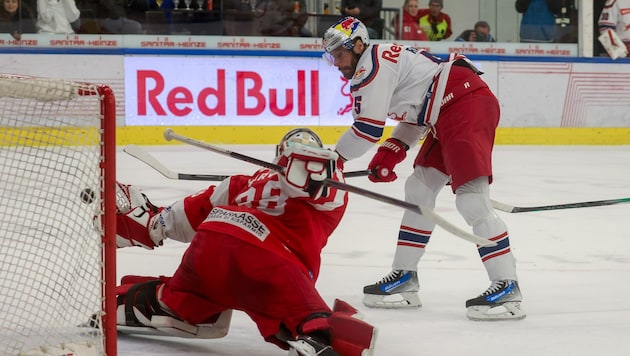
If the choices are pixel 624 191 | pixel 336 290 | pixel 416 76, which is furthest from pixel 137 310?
pixel 624 191

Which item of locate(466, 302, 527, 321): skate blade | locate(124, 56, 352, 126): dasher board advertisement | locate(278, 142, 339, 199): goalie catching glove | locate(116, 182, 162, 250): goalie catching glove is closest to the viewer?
locate(278, 142, 339, 199): goalie catching glove

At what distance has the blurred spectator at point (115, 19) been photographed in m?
8.72

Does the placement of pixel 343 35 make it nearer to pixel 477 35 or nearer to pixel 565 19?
pixel 477 35

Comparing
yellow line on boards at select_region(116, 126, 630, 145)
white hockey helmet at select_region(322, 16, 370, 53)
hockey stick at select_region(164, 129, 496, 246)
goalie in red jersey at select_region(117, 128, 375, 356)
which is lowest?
yellow line on boards at select_region(116, 126, 630, 145)

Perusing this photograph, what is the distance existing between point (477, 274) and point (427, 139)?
594mm

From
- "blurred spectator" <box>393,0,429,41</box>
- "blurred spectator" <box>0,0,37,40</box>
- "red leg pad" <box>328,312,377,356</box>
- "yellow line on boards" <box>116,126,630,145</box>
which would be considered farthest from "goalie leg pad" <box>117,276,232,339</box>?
"blurred spectator" <box>393,0,429,41</box>

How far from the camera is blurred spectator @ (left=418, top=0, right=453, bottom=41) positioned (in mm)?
9648

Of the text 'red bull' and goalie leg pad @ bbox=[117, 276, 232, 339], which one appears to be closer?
goalie leg pad @ bbox=[117, 276, 232, 339]

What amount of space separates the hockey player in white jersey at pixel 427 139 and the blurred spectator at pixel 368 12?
6.26 metres

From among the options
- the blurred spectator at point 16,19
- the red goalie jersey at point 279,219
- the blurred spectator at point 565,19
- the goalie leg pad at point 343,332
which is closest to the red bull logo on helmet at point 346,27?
the red goalie jersey at point 279,219

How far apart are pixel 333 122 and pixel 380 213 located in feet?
13.2

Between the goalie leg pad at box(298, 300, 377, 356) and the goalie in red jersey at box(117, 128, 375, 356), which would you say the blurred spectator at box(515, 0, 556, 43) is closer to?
the goalie in red jersey at box(117, 128, 375, 356)

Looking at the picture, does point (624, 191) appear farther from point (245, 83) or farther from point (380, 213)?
point (245, 83)

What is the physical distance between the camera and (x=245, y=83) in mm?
8734
